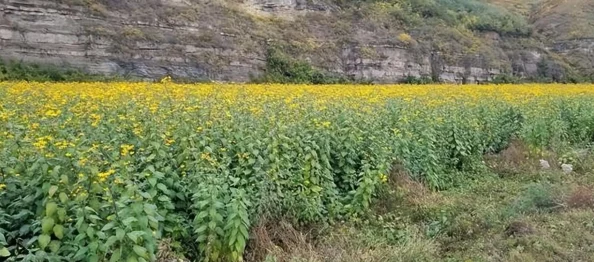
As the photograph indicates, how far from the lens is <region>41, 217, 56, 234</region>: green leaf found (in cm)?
357

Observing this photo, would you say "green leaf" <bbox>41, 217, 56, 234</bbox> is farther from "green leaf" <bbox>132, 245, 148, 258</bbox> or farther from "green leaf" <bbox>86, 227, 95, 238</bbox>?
"green leaf" <bbox>132, 245, 148, 258</bbox>

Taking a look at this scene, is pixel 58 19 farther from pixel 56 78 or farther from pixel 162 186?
pixel 162 186

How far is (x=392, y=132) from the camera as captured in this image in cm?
808

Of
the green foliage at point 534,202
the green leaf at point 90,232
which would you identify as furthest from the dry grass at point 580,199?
the green leaf at point 90,232

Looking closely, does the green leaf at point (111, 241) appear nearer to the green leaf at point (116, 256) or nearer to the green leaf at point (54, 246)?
the green leaf at point (116, 256)

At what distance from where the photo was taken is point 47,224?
3578 millimetres

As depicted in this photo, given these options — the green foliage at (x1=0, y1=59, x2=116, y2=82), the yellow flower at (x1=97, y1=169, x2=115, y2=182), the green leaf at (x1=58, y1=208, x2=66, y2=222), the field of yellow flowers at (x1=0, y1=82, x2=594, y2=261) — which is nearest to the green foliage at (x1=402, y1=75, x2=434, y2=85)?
the green foliage at (x1=0, y1=59, x2=116, y2=82)

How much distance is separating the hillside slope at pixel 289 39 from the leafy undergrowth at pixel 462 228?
23510 millimetres

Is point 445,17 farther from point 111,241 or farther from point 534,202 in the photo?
point 111,241

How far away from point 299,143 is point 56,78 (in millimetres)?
21322

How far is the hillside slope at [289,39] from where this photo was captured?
26.8 m

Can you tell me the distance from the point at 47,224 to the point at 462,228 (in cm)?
447

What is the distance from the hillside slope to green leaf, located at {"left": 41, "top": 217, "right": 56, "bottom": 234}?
24614 millimetres

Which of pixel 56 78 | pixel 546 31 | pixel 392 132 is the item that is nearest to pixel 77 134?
pixel 392 132
